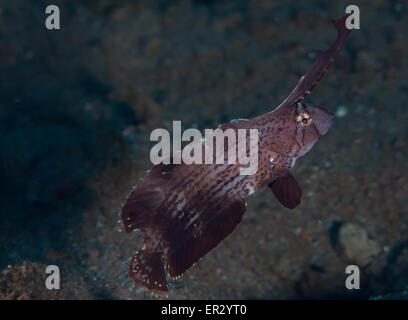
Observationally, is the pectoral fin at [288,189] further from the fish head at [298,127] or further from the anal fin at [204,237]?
the anal fin at [204,237]

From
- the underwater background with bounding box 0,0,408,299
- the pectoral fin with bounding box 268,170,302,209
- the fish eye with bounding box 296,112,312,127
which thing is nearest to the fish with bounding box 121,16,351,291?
the fish eye with bounding box 296,112,312,127

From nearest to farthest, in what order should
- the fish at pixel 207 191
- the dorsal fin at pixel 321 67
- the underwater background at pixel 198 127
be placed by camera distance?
1. the dorsal fin at pixel 321 67
2. the fish at pixel 207 191
3. the underwater background at pixel 198 127

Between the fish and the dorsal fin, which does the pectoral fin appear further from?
the dorsal fin

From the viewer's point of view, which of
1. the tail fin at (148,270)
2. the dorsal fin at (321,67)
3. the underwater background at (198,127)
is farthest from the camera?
the underwater background at (198,127)

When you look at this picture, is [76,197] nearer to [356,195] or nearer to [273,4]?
[356,195]

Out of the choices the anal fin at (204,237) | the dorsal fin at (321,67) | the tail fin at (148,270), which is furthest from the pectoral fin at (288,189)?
the tail fin at (148,270)
